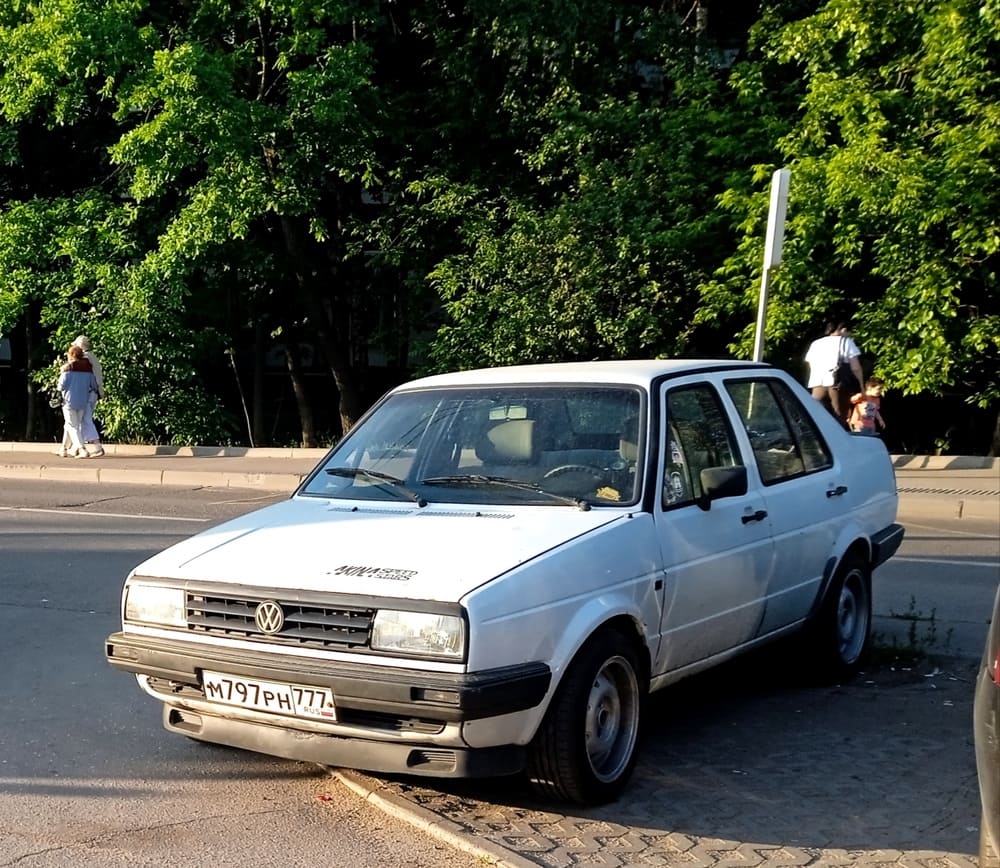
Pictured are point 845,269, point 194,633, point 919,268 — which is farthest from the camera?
point 845,269

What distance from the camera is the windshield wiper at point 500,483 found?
4898mm

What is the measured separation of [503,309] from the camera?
18078mm

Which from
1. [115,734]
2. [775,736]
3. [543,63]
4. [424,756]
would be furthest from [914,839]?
[543,63]

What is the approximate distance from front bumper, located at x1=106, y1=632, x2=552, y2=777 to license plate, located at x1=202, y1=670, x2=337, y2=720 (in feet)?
0.09

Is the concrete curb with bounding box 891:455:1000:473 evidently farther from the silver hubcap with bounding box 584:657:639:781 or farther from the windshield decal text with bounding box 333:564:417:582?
the windshield decal text with bounding box 333:564:417:582

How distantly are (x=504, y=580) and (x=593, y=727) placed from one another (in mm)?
740

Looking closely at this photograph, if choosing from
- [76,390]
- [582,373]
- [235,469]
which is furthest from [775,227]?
[76,390]

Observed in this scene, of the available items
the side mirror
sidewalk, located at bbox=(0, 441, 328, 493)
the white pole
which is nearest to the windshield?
the side mirror

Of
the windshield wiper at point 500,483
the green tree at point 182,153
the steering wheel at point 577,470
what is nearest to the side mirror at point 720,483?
the steering wheel at point 577,470

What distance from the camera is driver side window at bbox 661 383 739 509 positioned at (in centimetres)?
514

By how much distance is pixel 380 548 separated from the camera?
4.46m

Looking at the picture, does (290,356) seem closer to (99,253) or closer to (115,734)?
(99,253)

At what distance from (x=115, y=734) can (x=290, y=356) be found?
57.8 ft

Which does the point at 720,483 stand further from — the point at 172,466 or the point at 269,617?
the point at 172,466
